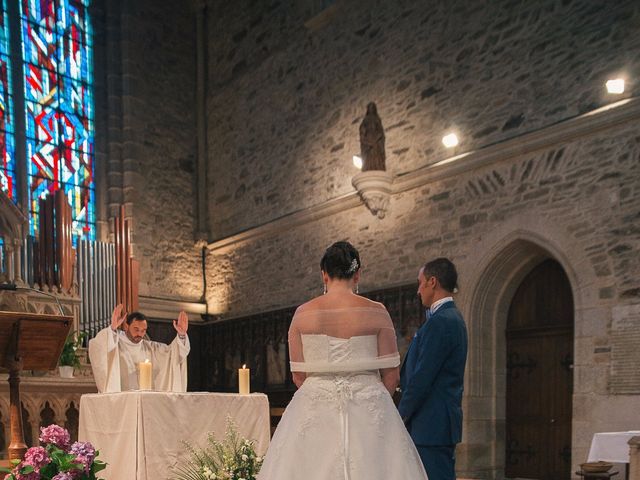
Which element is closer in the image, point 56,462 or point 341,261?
point 341,261

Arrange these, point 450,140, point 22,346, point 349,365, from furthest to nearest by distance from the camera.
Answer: point 450,140 < point 22,346 < point 349,365

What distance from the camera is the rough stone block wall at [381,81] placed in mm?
7371

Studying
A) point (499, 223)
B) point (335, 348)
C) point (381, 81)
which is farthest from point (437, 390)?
point (381, 81)

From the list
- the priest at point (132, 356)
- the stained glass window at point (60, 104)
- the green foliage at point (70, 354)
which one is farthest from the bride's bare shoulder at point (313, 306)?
the stained glass window at point (60, 104)

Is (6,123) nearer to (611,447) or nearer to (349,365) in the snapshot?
(611,447)

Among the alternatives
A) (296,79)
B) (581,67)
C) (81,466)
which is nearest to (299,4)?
(296,79)

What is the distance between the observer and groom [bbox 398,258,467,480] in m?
3.08

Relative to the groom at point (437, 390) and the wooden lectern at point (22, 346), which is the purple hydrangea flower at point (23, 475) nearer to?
the wooden lectern at point (22, 346)

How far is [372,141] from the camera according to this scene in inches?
351

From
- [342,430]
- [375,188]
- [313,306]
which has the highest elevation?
[375,188]

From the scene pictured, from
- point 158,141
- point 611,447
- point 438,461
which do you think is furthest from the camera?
point 158,141

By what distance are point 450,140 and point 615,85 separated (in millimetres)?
2013

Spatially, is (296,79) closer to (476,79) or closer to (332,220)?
(332,220)

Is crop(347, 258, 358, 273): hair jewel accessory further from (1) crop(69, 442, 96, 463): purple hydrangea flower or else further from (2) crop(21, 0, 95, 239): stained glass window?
(2) crop(21, 0, 95, 239): stained glass window
